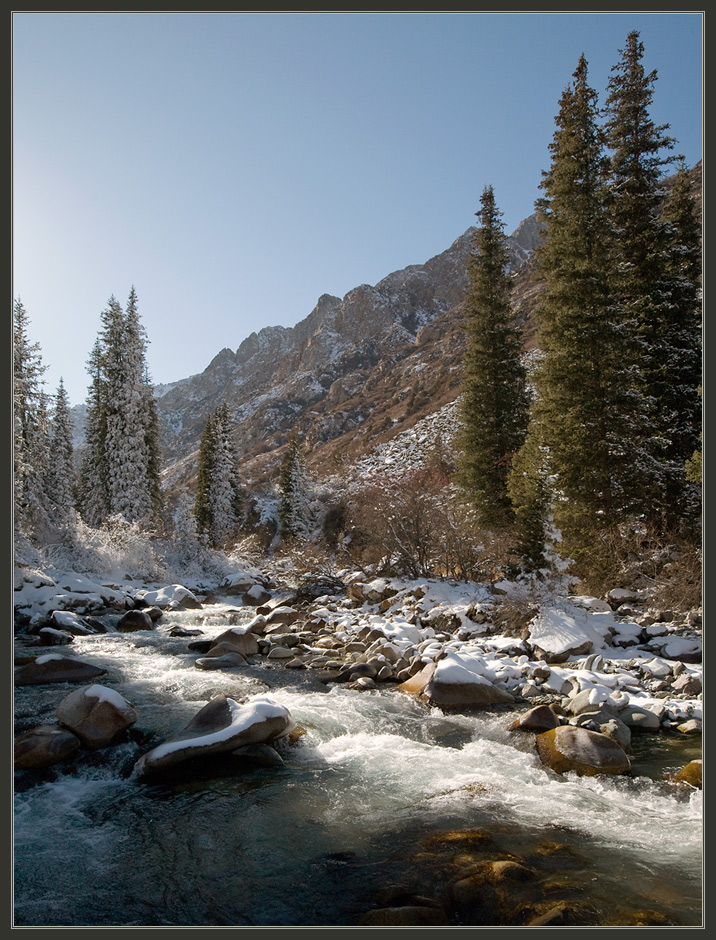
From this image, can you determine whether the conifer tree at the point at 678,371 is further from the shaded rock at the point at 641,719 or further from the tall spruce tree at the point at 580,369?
the shaded rock at the point at 641,719

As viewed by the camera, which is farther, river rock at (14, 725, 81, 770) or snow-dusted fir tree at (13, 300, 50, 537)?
snow-dusted fir tree at (13, 300, 50, 537)

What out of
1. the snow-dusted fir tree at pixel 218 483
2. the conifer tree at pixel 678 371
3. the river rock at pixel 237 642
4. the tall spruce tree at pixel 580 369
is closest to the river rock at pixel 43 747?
the river rock at pixel 237 642

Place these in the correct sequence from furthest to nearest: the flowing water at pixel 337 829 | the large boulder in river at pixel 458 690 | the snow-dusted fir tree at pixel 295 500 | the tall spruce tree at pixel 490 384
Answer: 1. the snow-dusted fir tree at pixel 295 500
2. the tall spruce tree at pixel 490 384
3. the large boulder in river at pixel 458 690
4. the flowing water at pixel 337 829

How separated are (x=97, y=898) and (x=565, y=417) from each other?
13.4 meters

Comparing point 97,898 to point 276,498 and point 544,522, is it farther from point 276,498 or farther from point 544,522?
point 276,498

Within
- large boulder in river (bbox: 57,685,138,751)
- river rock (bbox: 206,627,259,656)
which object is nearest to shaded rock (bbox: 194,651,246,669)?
river rock (bbox: 206,627,259,656)

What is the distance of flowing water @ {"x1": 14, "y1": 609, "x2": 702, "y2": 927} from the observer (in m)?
4.38

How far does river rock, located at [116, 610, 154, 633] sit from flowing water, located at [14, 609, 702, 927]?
7494mm

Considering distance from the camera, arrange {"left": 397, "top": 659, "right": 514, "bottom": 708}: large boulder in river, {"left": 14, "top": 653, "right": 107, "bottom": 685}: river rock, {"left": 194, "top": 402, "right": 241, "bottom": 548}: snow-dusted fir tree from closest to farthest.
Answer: {"left": 397, "top": 659, "right": 514, "bottom": 708}: large boulder in river < {"left": 14, "top": 653, "right": 107, "bottom": 685}: river rock < {"left": 194, "top": 402, "right": 241, "bottom": 548}: snow-dusted fir tree

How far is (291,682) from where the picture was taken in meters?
→ 10.9

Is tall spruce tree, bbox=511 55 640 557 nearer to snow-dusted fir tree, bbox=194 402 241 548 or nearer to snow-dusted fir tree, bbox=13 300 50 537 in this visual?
snow-dusted fir tree, bbox=13 300 50 537

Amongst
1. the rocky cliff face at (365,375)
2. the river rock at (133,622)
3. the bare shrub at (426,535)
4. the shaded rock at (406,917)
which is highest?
the rocky cliff face at (365,375)

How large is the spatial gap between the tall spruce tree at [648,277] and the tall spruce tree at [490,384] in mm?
5346

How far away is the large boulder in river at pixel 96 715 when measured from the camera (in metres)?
7.36
